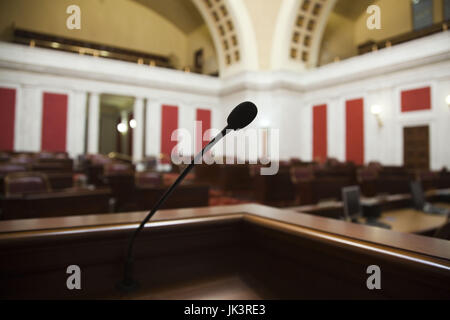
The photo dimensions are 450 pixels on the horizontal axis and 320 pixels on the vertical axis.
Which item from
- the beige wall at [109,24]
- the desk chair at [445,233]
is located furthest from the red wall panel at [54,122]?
the desk chair at [445,233]

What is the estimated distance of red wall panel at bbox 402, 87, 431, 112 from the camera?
8398mm

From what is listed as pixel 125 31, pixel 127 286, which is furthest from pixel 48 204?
pixel 125 31

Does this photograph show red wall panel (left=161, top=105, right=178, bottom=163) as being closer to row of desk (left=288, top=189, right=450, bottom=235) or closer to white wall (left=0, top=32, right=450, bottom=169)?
white wall (left=0, top=32, right=450, bottom=169)

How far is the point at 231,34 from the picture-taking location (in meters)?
12.1

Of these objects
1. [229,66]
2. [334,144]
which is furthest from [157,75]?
[334,144]

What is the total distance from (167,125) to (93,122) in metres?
2.97

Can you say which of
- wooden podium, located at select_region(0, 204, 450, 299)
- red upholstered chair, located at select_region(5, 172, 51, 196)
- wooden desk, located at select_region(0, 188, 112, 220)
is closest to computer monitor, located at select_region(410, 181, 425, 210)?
wooden podium, located at select_region(0, 204, 450, 299)

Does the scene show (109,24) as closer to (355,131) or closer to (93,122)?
(93,122)

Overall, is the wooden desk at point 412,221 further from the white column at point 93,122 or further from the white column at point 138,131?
the white column at point 93,122

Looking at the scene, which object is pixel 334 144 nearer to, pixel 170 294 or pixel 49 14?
pixel 170 294

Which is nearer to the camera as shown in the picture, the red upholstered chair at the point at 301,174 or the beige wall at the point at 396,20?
the red upholstered chair at the point at 301,174

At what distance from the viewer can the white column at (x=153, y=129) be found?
40.0ft

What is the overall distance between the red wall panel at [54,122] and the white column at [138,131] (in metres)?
2.61

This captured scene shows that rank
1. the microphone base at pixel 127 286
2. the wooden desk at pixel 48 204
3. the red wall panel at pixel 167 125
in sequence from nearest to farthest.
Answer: the microphone base at pixel 127 286 → the wooden desk at pixel 48 204 → the red wall panel at pixel 167 125
